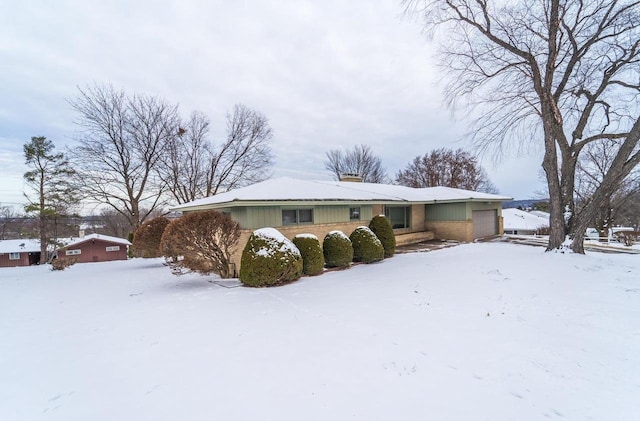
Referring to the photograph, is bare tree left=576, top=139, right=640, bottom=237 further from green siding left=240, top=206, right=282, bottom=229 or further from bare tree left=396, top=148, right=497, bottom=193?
green siding left=240, top=206, right=282, bottom=229

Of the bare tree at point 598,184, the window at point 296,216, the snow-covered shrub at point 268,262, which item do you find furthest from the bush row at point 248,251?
the bare tree at point 598,184

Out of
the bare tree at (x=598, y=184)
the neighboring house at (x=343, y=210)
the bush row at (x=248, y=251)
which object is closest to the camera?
the bush row at (x=248, y=251)

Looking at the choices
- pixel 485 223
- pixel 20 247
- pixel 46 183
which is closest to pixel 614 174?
pixel 485 223

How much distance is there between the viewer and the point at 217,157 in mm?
26953

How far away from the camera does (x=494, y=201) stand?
19.2 m

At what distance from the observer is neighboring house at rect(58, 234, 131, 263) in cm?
3039

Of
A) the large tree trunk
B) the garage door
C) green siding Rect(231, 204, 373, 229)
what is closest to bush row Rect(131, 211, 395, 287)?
green siding Rect(231, 204, 373, 229)

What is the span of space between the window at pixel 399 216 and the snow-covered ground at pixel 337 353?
32.3 feet

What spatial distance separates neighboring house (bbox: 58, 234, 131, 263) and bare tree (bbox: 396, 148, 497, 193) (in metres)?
36.8

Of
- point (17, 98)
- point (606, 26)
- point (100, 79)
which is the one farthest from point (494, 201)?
point (100, 79)

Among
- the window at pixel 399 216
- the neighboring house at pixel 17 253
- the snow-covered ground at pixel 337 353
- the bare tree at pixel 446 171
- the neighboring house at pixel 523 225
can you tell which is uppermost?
the bare tree at pixel 446 171

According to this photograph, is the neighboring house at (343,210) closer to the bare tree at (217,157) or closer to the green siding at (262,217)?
the green siding at (262,217)

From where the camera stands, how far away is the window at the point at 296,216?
1133 centimetres

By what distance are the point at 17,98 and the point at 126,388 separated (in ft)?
55.3
